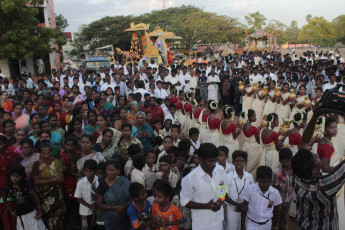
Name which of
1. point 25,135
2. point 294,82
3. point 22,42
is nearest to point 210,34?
point 22,42

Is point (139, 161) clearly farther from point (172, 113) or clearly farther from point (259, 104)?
point (259, 104)

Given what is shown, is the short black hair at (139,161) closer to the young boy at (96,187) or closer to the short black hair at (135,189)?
the young boy at (96,187)

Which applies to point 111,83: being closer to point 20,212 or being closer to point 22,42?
point 20,212

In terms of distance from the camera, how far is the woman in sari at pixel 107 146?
418 cm

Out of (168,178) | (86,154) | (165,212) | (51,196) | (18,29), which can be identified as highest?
(18,29)

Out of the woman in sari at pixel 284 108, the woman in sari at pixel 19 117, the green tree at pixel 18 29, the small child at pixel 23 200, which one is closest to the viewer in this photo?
the small child at pixel 23 200

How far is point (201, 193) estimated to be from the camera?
2.88 meters

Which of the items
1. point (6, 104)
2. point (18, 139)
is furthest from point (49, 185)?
point (6, 104)

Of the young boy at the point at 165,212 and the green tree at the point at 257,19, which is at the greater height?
the green tree at the point at 257,19

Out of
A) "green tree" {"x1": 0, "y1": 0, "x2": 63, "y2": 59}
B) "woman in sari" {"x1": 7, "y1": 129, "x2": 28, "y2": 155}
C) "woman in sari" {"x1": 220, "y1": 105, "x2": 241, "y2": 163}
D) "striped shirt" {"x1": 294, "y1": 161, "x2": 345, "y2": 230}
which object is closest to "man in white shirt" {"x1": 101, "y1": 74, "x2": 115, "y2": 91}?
"woman in sari" {"x1": 7, "y1": 129, "x2": 28, "y2": 155}

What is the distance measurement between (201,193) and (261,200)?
81cm

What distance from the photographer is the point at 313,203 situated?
2631mm

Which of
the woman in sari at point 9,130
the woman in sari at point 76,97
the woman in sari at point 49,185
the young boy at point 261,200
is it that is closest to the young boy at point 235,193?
the young boy at point 261,200

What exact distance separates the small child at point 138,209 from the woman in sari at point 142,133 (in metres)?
1.81
